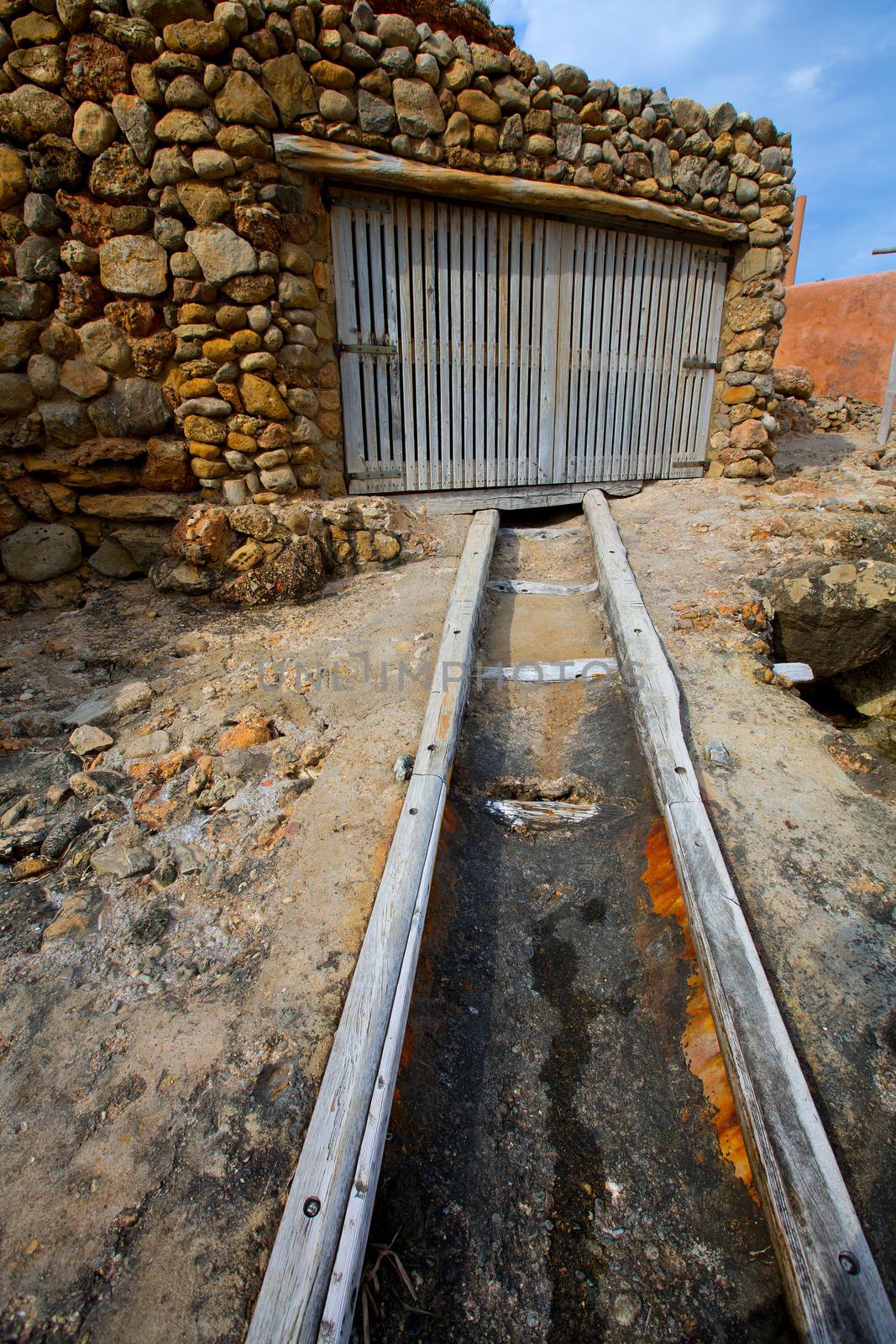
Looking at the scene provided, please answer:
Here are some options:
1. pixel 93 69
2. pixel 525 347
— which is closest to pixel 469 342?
pixel 525 347

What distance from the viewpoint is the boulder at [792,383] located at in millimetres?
9109

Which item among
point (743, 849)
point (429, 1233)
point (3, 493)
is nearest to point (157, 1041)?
point (429, 1233)

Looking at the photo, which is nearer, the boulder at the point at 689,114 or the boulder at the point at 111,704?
the boulder at the point at 111,704

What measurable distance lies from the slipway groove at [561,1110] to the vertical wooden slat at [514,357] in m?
3.83

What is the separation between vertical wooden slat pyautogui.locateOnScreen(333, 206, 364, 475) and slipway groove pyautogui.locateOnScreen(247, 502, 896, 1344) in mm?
3267

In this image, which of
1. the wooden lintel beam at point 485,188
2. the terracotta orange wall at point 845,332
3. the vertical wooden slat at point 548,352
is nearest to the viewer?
the wooden lintel beam at point 485,188

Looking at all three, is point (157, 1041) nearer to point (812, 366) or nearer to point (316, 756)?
point (316, 756)

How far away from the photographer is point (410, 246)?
5023 millimetres

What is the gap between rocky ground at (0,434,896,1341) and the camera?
4.31 ft

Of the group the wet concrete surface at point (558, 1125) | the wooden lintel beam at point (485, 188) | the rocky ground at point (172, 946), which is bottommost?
the wet concrete surface at point (558, 1125)

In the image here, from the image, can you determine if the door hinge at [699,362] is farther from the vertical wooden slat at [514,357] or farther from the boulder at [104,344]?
the boulder at [104,344]

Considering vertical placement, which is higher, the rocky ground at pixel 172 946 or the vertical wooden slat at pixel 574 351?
the vertical wooden slat at pixel 574 351

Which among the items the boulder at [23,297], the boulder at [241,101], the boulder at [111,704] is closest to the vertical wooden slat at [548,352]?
the boulder at [241,101]

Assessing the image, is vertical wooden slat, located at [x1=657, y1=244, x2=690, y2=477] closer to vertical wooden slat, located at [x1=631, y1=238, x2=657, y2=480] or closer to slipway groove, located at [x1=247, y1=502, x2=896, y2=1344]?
vertical wooden slat, located at [x1=631, y1=238, x2=657, y2=480]
